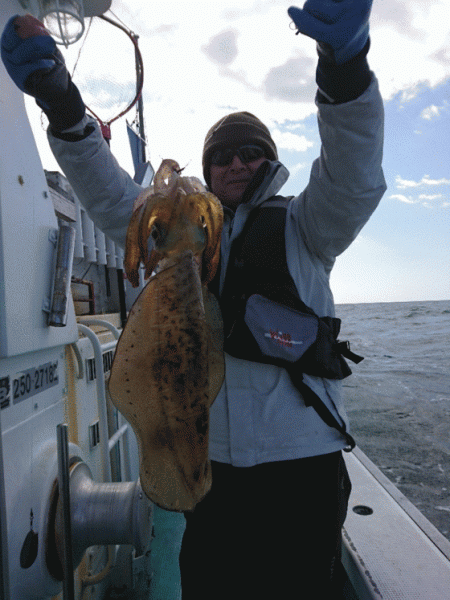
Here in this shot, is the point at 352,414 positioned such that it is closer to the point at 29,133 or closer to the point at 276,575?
the point at 276,575

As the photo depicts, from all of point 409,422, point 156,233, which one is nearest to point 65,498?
point 156,233

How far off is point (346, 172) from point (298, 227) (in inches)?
20.4

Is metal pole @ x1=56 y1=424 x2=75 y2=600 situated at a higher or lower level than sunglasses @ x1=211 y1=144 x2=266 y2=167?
lower

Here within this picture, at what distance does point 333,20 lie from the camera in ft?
4.84

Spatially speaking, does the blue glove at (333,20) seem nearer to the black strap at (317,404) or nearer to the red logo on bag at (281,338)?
the red logo on bag at (281,338)

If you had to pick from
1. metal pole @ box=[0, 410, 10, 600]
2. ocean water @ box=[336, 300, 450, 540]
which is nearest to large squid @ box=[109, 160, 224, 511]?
metal pole @ box=[0, 410, 10, 600]

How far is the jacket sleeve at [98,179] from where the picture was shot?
78.1 inches

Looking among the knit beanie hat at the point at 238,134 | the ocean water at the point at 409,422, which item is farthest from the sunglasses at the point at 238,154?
the ocean water at the point at 409,422

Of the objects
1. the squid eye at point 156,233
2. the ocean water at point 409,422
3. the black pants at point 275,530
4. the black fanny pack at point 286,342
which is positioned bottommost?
the ocean water at point 409,422

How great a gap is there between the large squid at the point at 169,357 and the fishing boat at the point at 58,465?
47 centimetres

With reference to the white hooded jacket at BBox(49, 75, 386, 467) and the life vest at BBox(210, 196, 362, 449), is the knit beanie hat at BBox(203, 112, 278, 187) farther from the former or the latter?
the life vest at BBox(210, 196, 362, 449)

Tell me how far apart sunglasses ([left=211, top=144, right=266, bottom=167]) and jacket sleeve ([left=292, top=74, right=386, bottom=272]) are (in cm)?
53

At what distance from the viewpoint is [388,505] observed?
10.3ft

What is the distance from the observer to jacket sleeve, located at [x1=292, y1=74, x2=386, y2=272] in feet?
5.40
